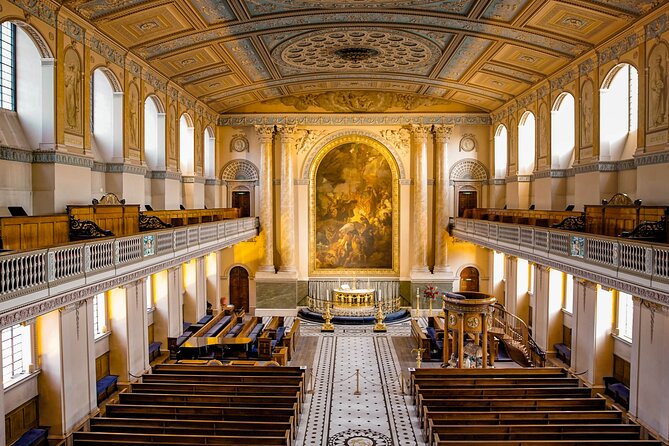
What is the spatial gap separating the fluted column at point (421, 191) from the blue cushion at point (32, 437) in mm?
20031

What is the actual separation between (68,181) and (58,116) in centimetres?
169

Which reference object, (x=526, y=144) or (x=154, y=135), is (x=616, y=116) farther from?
(x=154, y=135)

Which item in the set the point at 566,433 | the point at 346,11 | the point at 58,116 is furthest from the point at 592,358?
the point at 58,116

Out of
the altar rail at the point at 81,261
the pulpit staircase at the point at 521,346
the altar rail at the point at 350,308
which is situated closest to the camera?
the altar rail at the point at 81,261

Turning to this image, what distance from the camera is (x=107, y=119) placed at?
18188 millimetres

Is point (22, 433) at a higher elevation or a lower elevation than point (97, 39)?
lower

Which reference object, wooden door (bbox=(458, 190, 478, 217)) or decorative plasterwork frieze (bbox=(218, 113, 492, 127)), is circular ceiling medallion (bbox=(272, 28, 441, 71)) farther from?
wooden door (bbox=(458, 190, 478, 217))

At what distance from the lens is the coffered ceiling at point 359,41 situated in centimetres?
1609

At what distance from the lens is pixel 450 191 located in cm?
2983

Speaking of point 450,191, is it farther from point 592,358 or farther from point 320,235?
point 592,358

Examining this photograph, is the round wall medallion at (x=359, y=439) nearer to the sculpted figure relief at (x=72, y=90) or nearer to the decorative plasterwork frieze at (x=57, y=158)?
the decorative plasterwork frieze at (x=57, y=158)

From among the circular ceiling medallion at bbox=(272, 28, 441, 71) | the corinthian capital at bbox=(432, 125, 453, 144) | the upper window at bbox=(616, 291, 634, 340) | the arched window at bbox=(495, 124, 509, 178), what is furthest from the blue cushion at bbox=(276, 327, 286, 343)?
the arched window at bbox=(495, 124, 509, 178)

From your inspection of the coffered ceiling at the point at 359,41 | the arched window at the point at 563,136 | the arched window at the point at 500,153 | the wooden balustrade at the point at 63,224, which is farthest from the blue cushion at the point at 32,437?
the arched window at the point at 500,153

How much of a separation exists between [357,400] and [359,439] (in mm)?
2876
